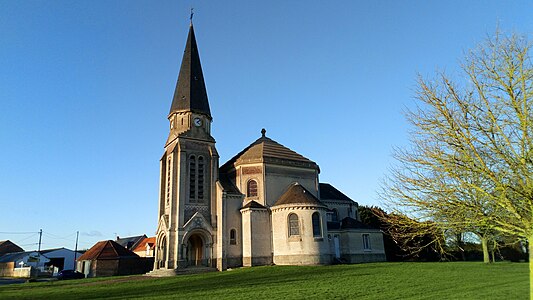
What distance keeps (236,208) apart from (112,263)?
16.3 metres

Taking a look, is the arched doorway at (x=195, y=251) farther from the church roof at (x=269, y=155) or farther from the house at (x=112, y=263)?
the house at (x=112, y=263)

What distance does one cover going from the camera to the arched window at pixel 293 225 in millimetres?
33450

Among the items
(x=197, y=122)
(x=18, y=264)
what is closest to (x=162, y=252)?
(x=197, y=122)

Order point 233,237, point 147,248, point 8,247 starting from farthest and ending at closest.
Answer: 1. point 8,247
2. point 147,248
3. point 233,237

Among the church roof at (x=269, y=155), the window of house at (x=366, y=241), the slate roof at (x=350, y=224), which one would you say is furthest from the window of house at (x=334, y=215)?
the church roof at (x=269, y=155)

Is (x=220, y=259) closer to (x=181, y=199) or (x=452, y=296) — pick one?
(x=181, y=199)

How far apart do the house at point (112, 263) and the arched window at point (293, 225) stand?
1897 cm

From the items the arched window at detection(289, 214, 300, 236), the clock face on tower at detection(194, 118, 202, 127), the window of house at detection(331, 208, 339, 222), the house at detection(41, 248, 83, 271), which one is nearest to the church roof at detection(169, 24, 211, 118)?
the clock face on tower at detection(194, 118, 202, 127)

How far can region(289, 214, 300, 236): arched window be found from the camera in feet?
110

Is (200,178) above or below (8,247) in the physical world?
above

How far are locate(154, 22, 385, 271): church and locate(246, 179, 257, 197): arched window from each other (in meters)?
0.10

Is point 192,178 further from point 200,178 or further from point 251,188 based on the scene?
point 251,188

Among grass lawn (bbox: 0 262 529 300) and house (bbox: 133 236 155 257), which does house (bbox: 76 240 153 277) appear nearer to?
grass lawn (bbox: 0 262 529 300)

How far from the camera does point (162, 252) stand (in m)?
34.0
